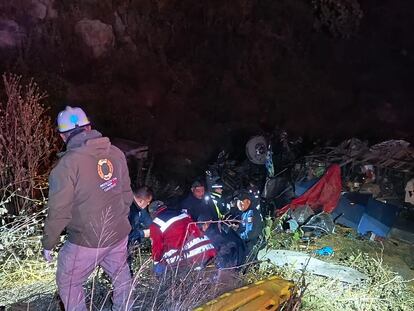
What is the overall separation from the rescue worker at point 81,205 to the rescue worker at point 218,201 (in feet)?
8.41

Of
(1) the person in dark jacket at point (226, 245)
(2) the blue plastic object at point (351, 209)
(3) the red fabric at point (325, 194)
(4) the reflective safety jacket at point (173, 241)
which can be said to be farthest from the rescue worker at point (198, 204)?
(2) the blue plastic object at point (351, 209)

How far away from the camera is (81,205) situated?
10.8ft

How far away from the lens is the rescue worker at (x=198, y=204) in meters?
6.01

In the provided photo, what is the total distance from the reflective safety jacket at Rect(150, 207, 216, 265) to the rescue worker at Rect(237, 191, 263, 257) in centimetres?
129

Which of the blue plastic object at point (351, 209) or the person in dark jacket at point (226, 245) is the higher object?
the person in dark jacket at point (226, 245)

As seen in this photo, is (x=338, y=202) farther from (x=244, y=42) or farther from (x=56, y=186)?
(x=244, y=42)

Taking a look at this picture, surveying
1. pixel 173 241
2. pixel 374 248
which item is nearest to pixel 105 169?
pixel 173 241

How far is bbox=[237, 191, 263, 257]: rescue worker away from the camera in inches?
224

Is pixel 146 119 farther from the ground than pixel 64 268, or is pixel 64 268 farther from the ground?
pixel 64 268

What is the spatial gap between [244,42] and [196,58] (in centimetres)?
192

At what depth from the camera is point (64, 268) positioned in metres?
3.35

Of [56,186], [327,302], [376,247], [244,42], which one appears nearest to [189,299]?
[56,186]

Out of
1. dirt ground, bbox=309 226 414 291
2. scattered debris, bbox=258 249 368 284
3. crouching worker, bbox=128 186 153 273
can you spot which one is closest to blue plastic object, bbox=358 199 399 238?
dirt ground, bbox=309 226 414 291

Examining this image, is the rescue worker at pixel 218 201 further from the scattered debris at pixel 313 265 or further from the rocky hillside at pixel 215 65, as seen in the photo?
the rocky hillside at pixel 215 65
